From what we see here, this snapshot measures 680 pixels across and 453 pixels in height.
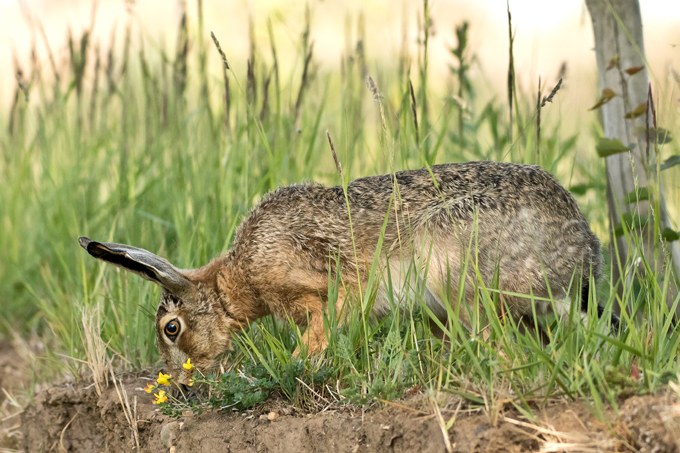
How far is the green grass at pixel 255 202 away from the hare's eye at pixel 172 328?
1.27 feet

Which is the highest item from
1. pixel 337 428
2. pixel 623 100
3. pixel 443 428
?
pixel 623 100

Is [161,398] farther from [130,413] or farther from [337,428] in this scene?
[337,428]

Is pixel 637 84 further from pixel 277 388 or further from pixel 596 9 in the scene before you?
pixel 277 388

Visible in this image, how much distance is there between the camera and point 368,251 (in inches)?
157

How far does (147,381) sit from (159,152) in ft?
7.60

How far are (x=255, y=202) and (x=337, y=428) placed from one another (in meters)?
2.44

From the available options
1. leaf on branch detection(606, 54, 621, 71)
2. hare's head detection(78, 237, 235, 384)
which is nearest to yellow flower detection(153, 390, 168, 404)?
hare's head detection(78, 237, 235, 384)

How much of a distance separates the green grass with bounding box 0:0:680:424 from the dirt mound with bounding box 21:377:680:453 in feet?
0.32

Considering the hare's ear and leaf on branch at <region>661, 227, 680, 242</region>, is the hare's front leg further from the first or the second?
leaf on branch at <region>661, 227, 680, 242</region>

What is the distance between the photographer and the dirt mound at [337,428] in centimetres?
247

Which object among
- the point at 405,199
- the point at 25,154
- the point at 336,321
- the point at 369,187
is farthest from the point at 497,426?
the point at 25,154

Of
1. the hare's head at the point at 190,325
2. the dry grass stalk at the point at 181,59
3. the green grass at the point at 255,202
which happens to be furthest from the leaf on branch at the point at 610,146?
the dry grass stalk at the point at 181,59

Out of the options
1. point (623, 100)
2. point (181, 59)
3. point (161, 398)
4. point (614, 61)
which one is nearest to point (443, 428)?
point (161, 398)

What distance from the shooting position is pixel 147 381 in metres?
4.23
